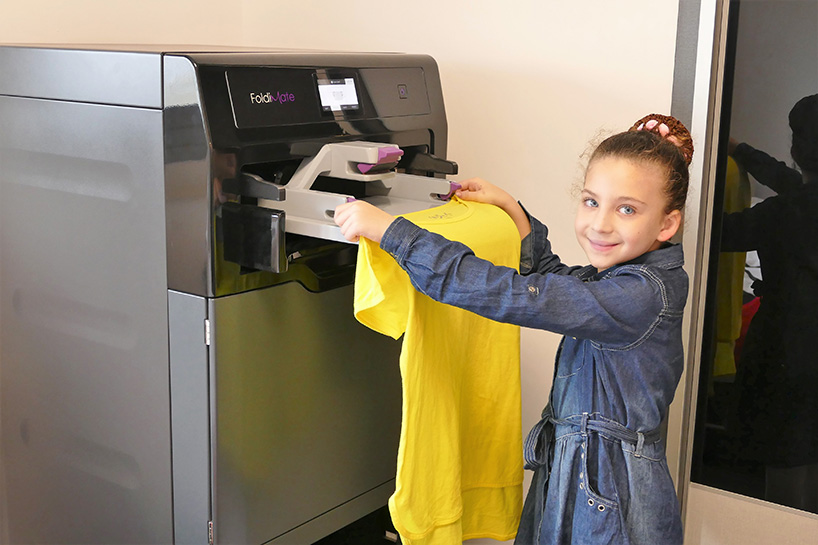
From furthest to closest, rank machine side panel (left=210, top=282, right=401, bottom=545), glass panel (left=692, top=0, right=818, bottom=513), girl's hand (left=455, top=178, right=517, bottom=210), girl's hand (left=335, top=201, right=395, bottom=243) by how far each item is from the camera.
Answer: glass panel (left=692, top=0, right=818, bottom=513), girl's hand (left=455, top=178, right=517, bottom=210), machine side panel (left=210, top=282, right=401, bottom=545), girl's hand (left=335, top=201, right=395, bottom=243)

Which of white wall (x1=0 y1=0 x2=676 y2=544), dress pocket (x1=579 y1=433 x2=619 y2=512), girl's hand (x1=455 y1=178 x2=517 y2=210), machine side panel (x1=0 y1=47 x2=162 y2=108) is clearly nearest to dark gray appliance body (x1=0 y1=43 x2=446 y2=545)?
machine side panel (x1=0 y1=47 x2=162 y2=108)

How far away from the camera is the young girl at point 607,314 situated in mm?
1001

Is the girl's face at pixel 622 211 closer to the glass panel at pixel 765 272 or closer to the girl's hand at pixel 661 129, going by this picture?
the girl's hand at pixel 661 129

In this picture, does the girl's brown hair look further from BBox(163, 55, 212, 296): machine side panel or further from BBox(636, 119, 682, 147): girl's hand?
BBox(163, 55, 212, 296): machine side panel

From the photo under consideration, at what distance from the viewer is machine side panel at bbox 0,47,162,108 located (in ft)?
3.42

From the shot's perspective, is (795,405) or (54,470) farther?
(795,405)

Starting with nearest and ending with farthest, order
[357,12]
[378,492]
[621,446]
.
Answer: [621,446] → [378,492] → [357,12]

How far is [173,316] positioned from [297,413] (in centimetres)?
23

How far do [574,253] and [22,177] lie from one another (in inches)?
37.2

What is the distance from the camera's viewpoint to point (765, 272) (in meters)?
1.44

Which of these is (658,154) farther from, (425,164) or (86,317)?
(86,317)

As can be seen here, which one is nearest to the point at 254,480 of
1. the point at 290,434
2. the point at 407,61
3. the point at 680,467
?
the point at 290,434

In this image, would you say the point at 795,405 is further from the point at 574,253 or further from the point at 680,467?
the point at 574,253

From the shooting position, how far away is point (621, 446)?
1127 millimetres
